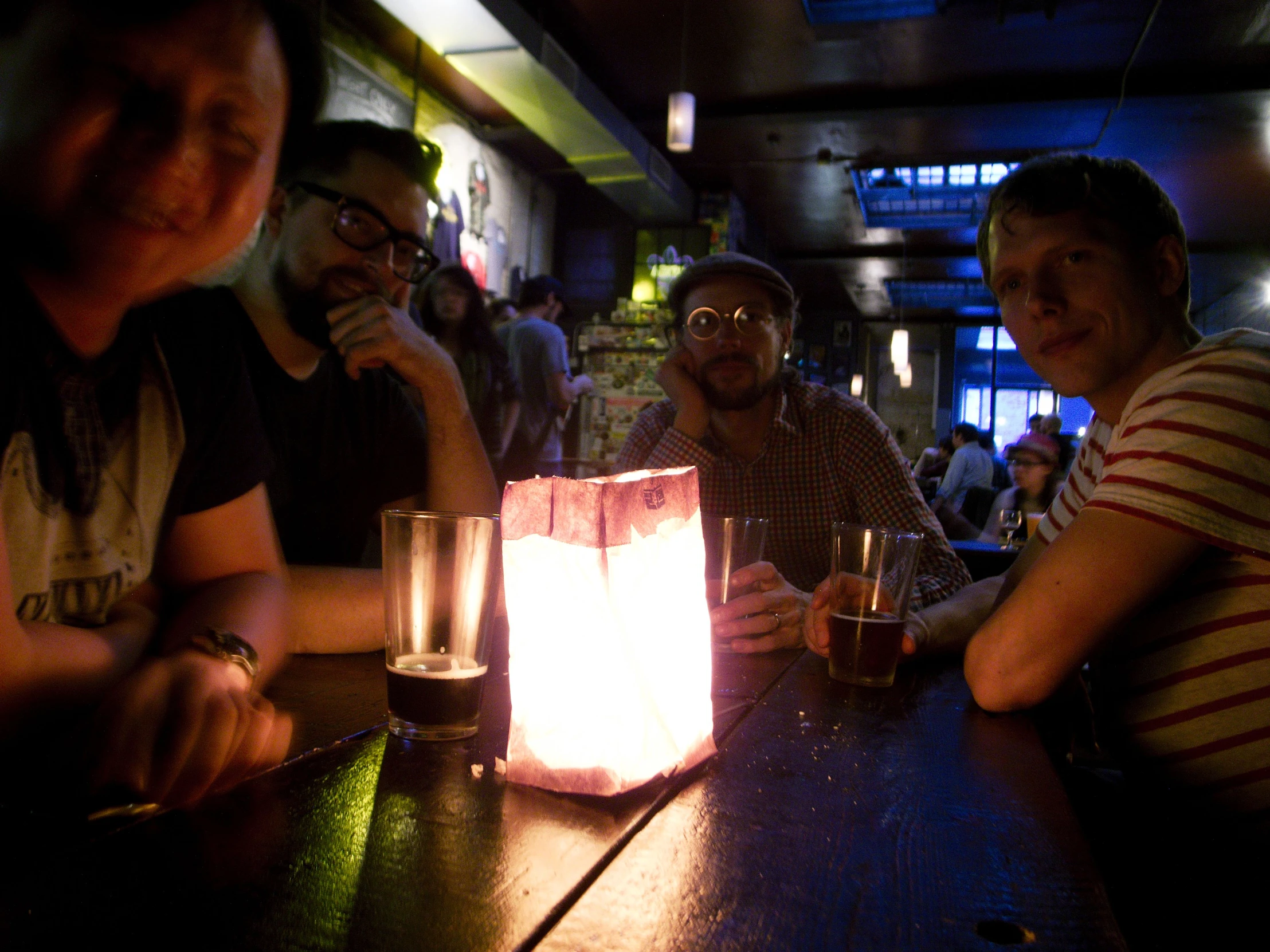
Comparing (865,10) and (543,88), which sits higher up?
(865,10)

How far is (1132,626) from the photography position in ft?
3.67

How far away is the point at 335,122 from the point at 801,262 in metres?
9.74

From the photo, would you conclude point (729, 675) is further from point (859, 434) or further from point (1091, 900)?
point (859, 434)

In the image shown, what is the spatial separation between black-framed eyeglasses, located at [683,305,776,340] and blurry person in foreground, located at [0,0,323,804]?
132cm

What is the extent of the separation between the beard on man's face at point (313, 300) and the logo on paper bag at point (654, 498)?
1223 millimetres

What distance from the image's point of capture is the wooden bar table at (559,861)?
414mm

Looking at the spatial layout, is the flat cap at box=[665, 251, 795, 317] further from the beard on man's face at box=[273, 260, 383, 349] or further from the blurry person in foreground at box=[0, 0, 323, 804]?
the blurry person in foreground at box=[0, 0, 323, 804]

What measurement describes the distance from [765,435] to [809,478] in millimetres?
192

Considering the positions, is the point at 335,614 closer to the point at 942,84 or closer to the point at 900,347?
the point at 942,84

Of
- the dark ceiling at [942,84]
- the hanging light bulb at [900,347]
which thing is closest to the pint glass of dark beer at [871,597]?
the dark ceiling at [942,84]

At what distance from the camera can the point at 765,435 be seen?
2203mm

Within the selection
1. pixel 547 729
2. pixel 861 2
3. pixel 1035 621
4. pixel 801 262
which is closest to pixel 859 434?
pixel 1035 621

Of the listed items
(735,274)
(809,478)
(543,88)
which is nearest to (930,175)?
(543,88)

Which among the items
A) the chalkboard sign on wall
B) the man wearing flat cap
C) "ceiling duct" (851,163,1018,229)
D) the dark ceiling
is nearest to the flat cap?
the man wearing flat cap
